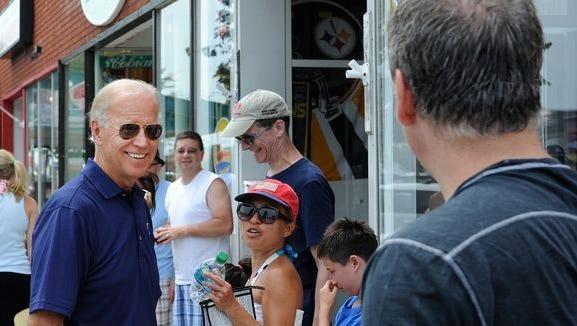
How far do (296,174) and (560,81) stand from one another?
1.54 meters

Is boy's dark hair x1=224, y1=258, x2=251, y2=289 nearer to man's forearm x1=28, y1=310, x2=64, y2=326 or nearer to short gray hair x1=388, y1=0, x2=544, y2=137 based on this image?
man's forearm x1=28, y1=310, x2=64, y2=326

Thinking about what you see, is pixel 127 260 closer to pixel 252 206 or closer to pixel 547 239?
pixel 252 206

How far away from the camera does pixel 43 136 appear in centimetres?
1541

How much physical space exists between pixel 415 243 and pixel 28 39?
599 inches

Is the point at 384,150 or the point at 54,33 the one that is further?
the point at 54,33

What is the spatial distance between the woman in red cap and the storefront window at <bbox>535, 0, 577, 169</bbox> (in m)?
1.29

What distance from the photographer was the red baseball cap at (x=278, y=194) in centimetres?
411

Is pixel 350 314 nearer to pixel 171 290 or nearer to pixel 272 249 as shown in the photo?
pixel 272 249

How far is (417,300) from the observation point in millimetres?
1309

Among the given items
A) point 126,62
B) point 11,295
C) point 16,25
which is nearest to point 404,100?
point 11,295

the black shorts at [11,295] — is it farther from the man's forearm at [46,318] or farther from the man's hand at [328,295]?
the man's forearm at [46,318]

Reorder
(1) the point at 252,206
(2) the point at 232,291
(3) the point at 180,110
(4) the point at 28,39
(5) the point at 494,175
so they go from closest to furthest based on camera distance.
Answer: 1. (5) the point at 494,175
2. (2) the point at 232,291
3. (1) the point at 252,206
4. (3) the point at 180,110
5. (4) the point at 28,39

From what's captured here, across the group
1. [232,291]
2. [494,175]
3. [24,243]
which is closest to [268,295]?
[232,291]

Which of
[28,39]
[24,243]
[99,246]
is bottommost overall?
[24,243]
